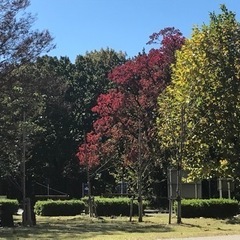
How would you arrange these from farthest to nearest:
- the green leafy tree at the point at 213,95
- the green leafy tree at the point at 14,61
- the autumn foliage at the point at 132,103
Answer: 1. the autumn foliage at the point at 132,103
2. the green leafy tree at the point at 14,61
3. the green leafy tree at the point at 213,95

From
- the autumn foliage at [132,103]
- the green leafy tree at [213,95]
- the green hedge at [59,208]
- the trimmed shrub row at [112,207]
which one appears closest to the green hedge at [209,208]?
the trimmed shrub row at [112,207]

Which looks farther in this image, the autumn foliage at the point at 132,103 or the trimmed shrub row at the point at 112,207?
the autumn foliage at the point at 132,103

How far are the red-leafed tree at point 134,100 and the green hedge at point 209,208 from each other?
9.33 m

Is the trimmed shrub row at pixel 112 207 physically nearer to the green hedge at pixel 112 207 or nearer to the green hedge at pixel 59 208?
the green hedge at pixel 112 207

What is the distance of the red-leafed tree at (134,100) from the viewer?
3650cm

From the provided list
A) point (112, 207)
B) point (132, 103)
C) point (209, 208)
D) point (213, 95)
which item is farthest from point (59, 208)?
point (213, 95)

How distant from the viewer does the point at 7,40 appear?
22500mm

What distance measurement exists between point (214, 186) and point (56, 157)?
773 inches

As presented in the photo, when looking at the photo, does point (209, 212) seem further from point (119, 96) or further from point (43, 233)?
point (119, 96)

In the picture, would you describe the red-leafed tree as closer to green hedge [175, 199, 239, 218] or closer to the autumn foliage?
the autumn foliage

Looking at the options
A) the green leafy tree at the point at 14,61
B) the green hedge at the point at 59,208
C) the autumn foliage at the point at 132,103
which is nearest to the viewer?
the green leafy tree at the point at 14,61

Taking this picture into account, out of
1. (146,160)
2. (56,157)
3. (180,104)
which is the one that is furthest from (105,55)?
(180,104)

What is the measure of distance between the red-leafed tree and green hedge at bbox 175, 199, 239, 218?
30.6 ft

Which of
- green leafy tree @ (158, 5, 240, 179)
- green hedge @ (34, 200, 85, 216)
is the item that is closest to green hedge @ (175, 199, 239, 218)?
green hedge @ (34, 200, 85, 216)
